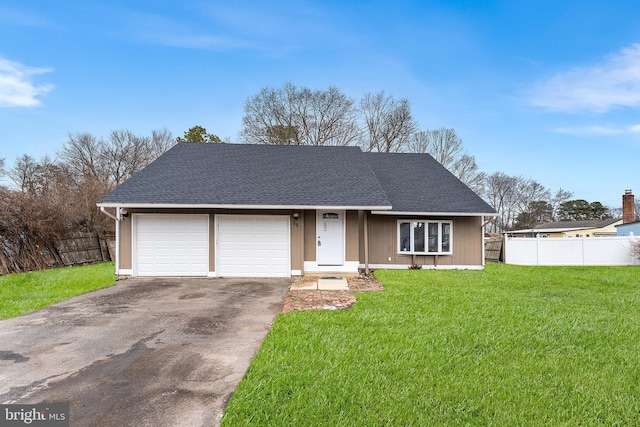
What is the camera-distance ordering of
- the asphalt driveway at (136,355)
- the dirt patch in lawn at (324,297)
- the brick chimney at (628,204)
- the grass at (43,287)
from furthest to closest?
the brick chimney at (628,204) < the grass at (43,287) < the dirt patch in lawn at (324,297) < the asphalt driveway at (136,355)

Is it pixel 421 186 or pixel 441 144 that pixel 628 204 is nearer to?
pixel 441 144

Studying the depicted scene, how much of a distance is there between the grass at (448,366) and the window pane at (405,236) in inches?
224

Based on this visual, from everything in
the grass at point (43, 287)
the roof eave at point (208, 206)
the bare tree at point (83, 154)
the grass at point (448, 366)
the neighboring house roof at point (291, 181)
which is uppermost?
the bare tree at point (83, 154)

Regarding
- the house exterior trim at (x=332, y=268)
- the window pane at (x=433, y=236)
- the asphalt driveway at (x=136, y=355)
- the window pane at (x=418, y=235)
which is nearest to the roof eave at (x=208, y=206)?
the house exterior trim at (x=332, y=268)

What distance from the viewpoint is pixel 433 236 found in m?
12.2

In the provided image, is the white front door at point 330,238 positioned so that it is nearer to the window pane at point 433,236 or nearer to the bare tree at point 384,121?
the window pane at point 433,236

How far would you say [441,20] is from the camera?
42.9 ft

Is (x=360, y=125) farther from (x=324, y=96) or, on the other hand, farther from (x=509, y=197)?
(x=509, y=197)

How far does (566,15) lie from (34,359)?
1782 centimetres

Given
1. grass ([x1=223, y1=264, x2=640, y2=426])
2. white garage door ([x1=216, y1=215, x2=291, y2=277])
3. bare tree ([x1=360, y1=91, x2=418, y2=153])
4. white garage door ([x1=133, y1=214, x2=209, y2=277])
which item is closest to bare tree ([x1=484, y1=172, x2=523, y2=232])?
bare tree ([x1=360, y1=91, x2=418, y2=153])

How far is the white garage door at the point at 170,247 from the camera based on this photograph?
32.9ft

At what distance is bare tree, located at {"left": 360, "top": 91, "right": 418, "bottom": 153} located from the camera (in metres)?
25.2

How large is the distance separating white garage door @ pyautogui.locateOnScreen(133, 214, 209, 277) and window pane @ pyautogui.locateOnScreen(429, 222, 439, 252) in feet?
25.7

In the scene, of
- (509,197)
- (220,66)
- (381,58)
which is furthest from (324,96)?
(509,197)
